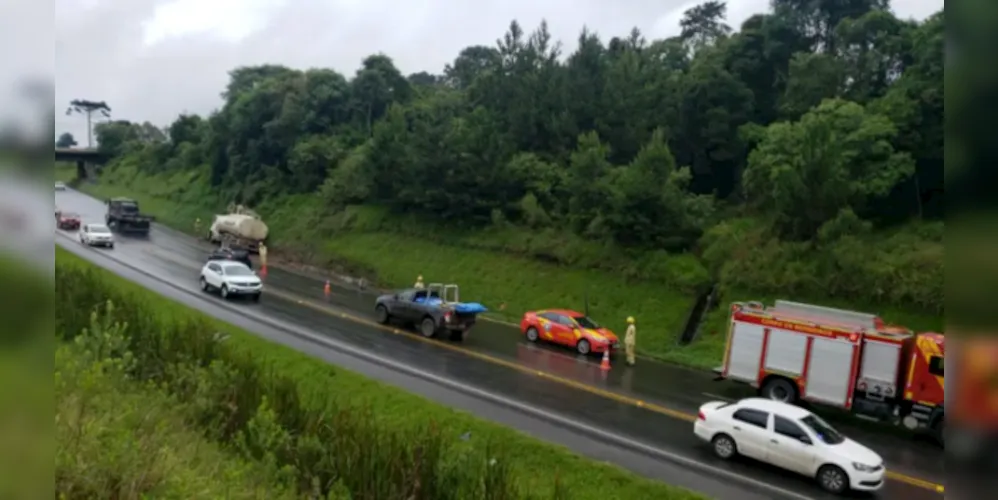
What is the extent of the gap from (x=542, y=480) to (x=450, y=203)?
90.8 ft

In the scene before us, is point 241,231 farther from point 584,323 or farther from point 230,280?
point 584,323

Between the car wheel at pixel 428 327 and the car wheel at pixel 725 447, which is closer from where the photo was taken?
the car wheel at pixel 725 447

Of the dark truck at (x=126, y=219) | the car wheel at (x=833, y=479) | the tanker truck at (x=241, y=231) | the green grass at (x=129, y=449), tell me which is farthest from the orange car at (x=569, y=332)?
the dark truck at (x=126, y=219)

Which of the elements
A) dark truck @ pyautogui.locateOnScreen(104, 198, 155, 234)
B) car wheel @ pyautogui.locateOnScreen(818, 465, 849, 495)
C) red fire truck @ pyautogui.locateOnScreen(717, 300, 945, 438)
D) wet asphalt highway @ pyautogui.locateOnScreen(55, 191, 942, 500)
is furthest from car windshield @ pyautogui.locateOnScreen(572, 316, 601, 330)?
dark truck @ pyautogui.locateOnScreen(104, 198, 155, 234)

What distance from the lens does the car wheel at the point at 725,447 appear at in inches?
601

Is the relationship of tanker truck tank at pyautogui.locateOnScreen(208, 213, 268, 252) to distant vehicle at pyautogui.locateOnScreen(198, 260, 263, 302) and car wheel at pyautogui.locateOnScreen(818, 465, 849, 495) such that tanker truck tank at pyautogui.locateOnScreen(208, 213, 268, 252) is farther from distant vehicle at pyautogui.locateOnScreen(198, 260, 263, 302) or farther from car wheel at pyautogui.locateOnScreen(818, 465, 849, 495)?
car wheel at pyautogui.locateOnScreen(818, 465, 849, 495)

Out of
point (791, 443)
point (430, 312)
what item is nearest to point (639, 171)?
point (430, 312)

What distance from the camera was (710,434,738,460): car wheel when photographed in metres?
15.3

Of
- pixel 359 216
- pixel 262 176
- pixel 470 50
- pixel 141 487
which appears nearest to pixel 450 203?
pixel 359 216

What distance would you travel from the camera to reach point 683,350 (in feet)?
86.6

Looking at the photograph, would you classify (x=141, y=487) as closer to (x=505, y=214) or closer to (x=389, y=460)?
(x=389, y=460)

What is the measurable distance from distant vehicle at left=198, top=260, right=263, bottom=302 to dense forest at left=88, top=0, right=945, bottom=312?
486 inches

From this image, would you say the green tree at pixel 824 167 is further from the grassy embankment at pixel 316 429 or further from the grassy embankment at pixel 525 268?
the grassy embankment at pixel 316 429

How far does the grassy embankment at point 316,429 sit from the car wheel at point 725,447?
299cm
